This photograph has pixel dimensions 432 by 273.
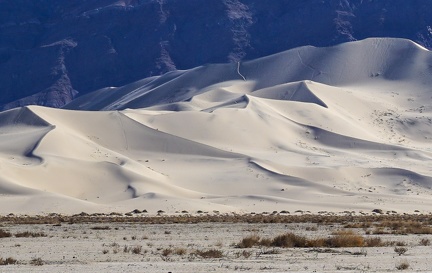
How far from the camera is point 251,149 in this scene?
95875mm

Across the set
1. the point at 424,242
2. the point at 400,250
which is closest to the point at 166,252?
the point at 400,250

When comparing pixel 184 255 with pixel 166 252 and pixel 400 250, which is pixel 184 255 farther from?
pixel 400 250

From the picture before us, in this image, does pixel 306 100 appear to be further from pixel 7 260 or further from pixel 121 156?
pixel 7 260

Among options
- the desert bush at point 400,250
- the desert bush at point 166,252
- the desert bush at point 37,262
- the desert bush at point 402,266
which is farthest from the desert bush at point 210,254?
the desert bush at point 402,266

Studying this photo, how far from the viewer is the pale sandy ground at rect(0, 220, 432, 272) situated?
71.2ft

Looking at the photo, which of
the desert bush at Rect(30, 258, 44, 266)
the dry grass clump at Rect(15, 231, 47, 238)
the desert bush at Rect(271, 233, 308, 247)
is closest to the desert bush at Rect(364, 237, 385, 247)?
the desert bush at Rect(271, 233, 308, 247)

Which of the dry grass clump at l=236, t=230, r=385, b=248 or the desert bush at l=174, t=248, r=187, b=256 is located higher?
the desert bush at l=174, t=248, r=187, b=256

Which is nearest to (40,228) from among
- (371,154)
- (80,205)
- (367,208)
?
(80,205)

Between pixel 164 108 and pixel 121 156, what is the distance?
39.2m

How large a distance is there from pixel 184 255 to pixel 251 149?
7132 cm

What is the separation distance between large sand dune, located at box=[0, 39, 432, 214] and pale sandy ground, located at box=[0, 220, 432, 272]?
96.4 feet

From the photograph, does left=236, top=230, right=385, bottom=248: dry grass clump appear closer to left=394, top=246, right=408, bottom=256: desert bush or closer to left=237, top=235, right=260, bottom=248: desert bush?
left=237, top=235, right=260, bottom=248: desert bush

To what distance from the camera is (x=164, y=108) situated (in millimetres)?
125875

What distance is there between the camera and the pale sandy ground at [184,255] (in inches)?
854
